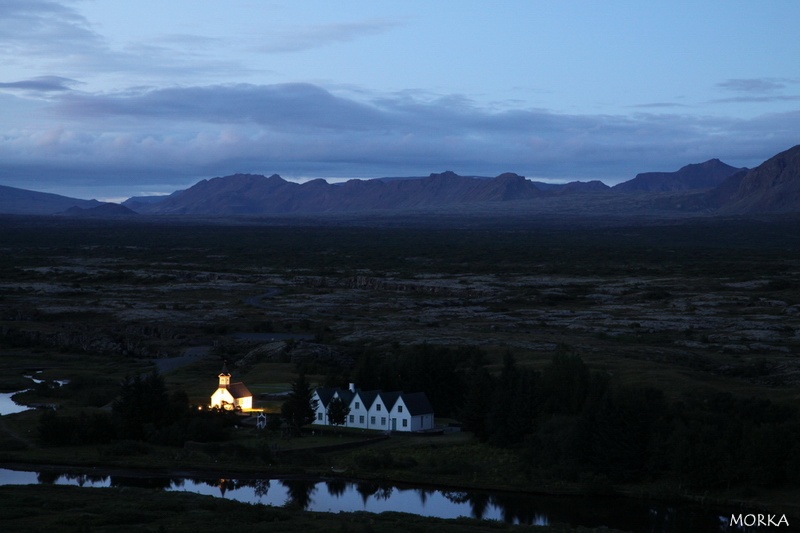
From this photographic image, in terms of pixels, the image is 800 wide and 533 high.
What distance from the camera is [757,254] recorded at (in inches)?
5960

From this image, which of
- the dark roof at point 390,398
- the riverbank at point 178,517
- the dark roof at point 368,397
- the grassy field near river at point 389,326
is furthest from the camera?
the dark roof at point 368,397

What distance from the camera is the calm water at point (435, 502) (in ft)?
111

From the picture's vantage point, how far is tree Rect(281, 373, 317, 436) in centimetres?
4481

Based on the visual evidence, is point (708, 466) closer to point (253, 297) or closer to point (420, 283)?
point (253, 297)

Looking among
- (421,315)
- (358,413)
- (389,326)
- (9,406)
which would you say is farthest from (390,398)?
(421,315)

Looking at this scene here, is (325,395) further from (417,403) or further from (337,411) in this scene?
(417,403)

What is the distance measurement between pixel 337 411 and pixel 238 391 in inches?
203

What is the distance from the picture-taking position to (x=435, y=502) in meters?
35.9

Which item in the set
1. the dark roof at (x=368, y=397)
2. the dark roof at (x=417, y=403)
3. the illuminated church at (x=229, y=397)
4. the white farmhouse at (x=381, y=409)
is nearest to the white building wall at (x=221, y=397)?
the illuminated church at (x=229, y=397)

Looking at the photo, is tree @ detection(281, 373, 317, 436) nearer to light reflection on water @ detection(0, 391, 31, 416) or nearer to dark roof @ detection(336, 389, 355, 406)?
dark roof @ detection(336, 389, 355, 406)

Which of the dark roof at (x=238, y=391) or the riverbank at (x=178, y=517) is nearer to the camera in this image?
the riverbank at (x=178, y=517)

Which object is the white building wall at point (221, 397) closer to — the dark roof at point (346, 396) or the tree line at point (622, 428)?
the dark roof at point (346, 396)

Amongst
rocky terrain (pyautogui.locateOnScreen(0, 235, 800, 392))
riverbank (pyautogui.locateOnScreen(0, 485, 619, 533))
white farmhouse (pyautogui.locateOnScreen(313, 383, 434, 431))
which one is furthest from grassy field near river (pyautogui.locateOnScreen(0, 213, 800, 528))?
riverbank (pyautogui.locateOnScreen(0, 485, 619, 533))

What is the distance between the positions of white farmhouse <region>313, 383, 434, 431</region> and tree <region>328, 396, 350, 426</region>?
0.97 ft
